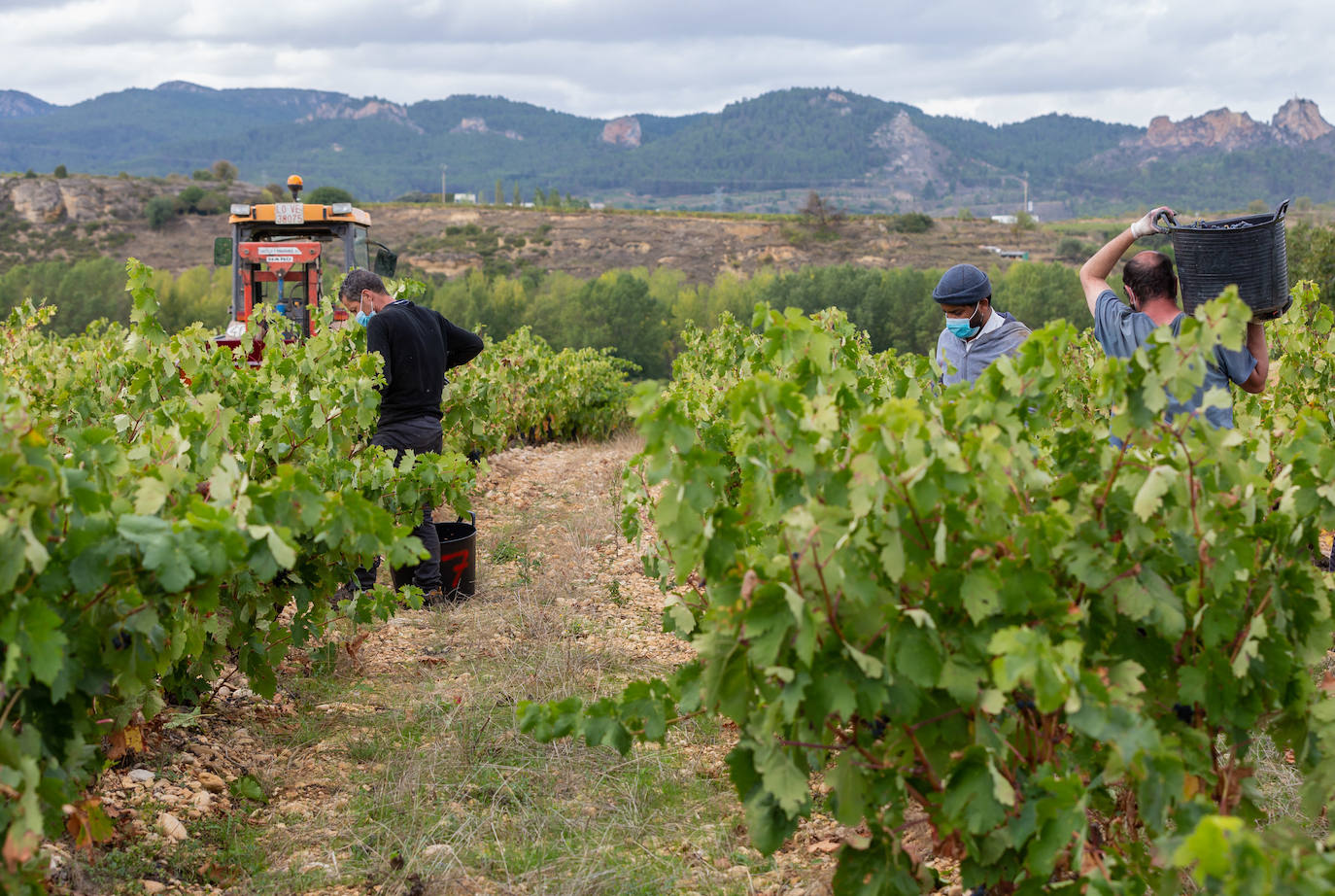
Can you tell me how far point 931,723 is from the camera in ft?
6.58

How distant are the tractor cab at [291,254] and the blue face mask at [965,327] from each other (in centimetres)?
829

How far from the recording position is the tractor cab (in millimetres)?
11172

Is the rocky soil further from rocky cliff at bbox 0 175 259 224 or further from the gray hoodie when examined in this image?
rocky cliff at bbox 0 175 259 224

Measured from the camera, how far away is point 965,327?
4.16 metres

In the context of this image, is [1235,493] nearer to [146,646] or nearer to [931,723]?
[931,723]

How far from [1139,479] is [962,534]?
0.35 m

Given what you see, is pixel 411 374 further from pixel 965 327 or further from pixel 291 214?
pixel 291 214

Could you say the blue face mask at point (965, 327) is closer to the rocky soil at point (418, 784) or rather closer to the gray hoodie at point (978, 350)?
the gray hoodie at point (978, 350)

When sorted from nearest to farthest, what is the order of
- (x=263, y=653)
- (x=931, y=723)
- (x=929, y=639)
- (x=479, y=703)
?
(x=929, y=639) < (x=931, y=723) < (x=263, y=653) < (x=479, y=703)

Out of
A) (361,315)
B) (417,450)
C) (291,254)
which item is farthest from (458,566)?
(291,254)

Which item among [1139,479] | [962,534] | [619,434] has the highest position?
[1139,479]

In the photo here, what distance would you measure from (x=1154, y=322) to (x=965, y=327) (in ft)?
3.11

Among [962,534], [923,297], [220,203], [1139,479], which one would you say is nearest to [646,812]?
[962,534]

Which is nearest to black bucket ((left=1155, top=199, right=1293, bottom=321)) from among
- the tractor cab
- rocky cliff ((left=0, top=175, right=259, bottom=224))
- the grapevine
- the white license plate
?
the grapevine
